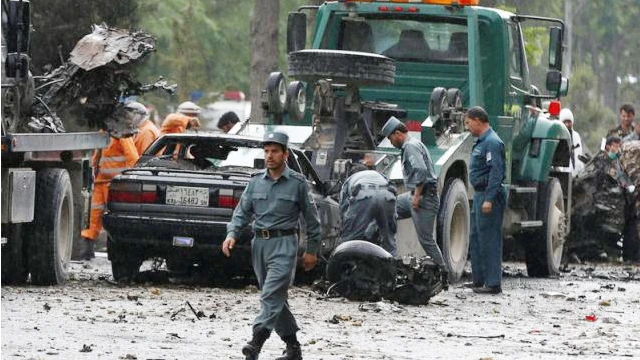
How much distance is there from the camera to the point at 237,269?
59.6 feet

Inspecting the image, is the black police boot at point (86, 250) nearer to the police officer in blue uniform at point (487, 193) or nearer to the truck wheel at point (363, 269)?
the police officer in blue uniform at point (487, 193)

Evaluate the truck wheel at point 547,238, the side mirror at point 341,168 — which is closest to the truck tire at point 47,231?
the side mirror at point 341,168

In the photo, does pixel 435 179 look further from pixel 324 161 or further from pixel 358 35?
pixel 358 35

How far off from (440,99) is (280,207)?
7.87m

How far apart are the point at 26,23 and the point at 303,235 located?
10.0ft

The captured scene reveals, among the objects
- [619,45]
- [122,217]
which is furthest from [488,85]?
[619,45]

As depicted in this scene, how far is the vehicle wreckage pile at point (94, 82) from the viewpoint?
17.3 m

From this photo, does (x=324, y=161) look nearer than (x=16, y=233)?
No

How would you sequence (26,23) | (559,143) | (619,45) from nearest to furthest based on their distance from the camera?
(26,23)
(559,143)
(619,45)

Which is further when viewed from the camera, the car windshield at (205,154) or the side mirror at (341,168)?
the side mirror at (341,168)

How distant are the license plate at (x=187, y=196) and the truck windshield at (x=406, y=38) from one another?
17.3 ft

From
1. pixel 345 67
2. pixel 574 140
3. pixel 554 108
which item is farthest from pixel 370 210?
pixel 574 140

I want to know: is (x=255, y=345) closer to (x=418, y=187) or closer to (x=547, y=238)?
(x=418, y=187)

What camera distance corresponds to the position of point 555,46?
21.1 meters
